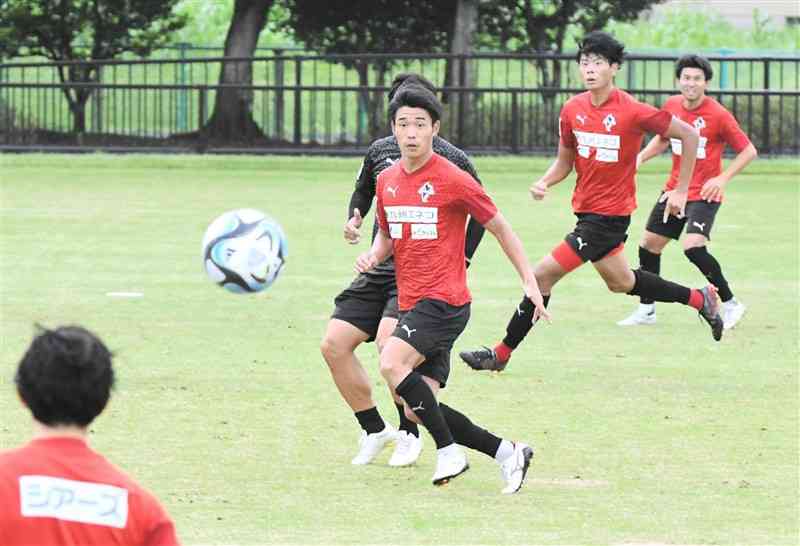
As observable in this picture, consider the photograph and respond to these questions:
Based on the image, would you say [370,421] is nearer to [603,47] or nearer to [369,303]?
[369,303]

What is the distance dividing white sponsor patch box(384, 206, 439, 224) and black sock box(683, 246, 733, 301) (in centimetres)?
566

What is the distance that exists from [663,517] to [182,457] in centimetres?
221

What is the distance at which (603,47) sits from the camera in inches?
401

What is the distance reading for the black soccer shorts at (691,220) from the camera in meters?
12.7

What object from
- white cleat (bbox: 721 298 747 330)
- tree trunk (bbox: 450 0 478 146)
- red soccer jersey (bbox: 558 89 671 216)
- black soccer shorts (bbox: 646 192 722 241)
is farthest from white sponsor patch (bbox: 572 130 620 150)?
tree trunk (bbox: 450 0 478 146)

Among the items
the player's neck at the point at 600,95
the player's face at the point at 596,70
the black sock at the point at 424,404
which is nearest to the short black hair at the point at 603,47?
the player's face at the point at 596,70

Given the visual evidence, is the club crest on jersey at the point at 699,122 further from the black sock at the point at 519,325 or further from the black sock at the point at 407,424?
the black sock at the point at 407,424

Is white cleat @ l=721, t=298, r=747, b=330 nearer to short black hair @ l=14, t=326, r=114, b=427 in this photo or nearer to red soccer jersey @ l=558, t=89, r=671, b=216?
red soccer jersey @ l=558, t=89, r=671, b=216

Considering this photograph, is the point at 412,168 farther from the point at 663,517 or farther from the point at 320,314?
the point at 320,314

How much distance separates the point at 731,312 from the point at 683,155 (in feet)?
7.62

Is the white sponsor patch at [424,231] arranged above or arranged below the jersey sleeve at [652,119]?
below

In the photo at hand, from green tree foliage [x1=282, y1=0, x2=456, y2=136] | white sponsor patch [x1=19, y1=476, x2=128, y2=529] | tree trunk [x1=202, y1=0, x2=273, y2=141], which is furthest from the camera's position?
green tree foliage [x1=282, y1=0, x2=456, y2=136]

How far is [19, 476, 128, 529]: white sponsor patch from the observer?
3.55 m

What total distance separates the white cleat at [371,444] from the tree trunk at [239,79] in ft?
68.9
